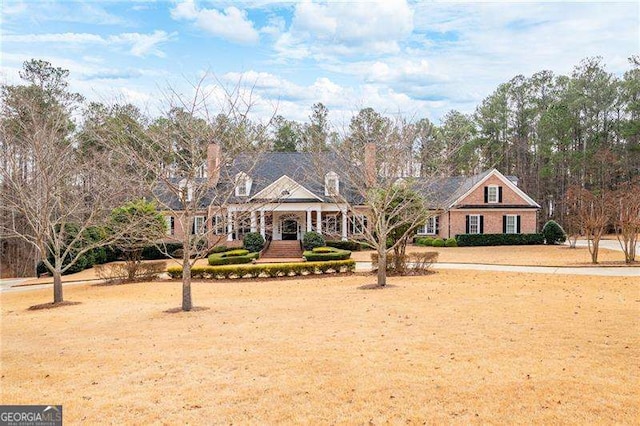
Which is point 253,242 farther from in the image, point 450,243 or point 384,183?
point 450,243

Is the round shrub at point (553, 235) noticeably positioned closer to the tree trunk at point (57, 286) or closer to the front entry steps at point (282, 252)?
the front entry steps at point (282, 252)

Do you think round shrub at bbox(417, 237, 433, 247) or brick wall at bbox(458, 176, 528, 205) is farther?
brick wall at bbox(458, 176, 528, 205)

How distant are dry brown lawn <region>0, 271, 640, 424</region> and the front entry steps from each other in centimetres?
1627

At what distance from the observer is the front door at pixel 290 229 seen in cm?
3594

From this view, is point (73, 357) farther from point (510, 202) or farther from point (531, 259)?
point (510, 202)

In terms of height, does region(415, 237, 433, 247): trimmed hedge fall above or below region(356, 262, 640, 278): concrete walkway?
above

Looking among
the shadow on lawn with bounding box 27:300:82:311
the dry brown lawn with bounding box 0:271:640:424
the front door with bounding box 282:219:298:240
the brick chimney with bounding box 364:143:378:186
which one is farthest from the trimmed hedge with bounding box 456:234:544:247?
the shadow on lawn with bounding box 27:300:82:311

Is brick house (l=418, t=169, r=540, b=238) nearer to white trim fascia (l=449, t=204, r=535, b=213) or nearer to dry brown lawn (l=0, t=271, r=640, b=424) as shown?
white trim fascia (l=449, t=204, r=535, b=213)

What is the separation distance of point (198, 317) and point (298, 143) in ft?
142

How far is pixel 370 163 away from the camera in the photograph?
20.0m

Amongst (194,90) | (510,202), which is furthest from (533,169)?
(194,90)

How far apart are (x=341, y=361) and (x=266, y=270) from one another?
14.7 meters

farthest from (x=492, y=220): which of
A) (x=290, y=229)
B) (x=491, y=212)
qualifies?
(x=290, y=229)

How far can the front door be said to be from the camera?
35938mm
